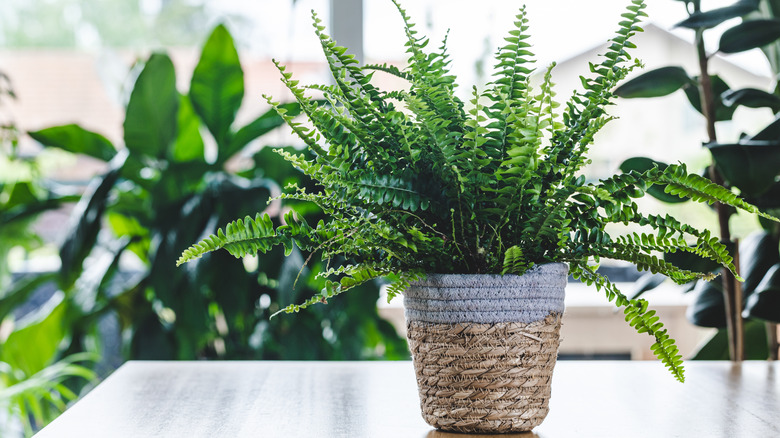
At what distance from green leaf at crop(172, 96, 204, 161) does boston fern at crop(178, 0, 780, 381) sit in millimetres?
1159

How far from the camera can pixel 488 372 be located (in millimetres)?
616

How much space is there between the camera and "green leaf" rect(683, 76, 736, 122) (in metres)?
1.25

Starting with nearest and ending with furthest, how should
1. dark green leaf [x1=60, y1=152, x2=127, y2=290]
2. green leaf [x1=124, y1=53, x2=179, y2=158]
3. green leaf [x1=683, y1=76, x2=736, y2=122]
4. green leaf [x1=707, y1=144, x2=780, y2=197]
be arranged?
green leaf [x1=707, y1=144, x2=780, y2=197]
green leaf [x1=683, y1=76, x2=736, y2=122]
dark green leaf [x1=60, y1=152, x2=127, y2=290]
green leaf [x1=124, y1=53, x2=179, y2=158]

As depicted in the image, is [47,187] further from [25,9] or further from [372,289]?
[372,289]

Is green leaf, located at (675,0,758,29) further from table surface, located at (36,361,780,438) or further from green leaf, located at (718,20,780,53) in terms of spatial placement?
table surface, located at (36,361,780,438)

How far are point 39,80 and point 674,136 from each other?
1942 mm

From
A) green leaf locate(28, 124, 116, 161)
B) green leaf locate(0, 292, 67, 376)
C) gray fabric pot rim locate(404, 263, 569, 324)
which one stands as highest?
green leaf locate(28, 124, 116, 161)

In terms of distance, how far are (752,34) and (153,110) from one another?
123cm

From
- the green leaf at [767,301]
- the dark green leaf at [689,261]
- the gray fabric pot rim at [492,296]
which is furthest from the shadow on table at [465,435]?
the green leaf at [767,301]

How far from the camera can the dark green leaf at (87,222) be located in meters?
1.47

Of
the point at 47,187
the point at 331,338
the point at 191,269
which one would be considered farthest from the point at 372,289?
the point at 47,187

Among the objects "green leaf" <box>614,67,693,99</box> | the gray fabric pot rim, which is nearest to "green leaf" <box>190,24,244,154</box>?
"green leaf" <box>614,67,693,99</box>

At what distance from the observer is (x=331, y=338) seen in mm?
1694

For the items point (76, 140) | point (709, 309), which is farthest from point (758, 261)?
point (76, 140)
